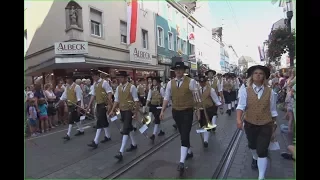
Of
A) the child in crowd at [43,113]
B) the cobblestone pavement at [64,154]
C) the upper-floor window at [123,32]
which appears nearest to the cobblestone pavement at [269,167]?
the cobblestone pavement at [64,154]

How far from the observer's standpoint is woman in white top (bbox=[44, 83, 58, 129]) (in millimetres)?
9930

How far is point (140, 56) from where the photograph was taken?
59.7 feet

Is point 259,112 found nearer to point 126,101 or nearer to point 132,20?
point 126,101

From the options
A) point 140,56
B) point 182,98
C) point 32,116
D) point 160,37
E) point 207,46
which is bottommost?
point 32,116

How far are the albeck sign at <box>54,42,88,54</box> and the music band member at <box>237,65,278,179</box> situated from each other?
937 cm

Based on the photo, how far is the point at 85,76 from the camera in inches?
502

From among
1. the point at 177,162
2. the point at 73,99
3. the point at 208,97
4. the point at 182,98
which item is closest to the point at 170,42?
the point at 73,99

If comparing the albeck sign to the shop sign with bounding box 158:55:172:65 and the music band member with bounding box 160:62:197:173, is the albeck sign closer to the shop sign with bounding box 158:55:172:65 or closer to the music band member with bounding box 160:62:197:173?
the shop sign with bounding box 158:55:172:65

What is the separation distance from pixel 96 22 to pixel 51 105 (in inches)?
274

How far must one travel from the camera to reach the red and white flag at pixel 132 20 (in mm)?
15526

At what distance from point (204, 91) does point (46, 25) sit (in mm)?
7420

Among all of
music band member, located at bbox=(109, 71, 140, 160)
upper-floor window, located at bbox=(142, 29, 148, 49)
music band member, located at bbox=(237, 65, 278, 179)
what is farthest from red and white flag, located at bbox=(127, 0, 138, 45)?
music band member, located at bbox=(237, 65, 278, 179)
